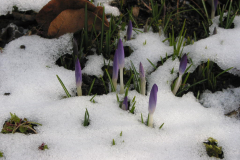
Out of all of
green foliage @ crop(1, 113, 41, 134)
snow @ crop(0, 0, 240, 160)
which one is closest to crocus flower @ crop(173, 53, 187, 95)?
snow @ crop(0, 0, 240, 160)

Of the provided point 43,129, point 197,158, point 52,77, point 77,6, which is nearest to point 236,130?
point 197,158

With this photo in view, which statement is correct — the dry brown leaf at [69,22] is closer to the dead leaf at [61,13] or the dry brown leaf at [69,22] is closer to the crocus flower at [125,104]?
the dead leaf at [61,13]

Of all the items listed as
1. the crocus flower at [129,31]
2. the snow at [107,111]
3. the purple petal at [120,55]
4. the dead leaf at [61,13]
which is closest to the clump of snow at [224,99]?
the snow at [107,111]

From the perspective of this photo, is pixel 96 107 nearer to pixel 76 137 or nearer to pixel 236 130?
pixel 76 137

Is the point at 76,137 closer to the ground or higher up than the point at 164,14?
closer to the ground

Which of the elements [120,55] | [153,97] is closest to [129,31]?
[120,55]

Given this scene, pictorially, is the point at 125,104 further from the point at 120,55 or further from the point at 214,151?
the point at 214,151
